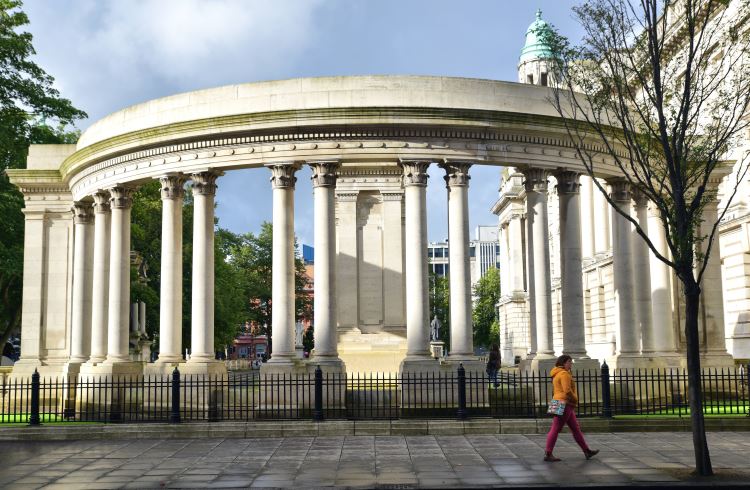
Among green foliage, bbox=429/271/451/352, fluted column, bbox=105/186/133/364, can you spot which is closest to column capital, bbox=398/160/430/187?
fluted column, bbox=105/186/133/364

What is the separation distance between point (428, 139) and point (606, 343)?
43186 mm

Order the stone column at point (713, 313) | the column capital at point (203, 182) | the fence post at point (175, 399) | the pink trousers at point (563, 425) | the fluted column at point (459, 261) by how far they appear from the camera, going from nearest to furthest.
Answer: the pink trousers at point (563, 425) → the fence post at point (175, 399) → the fluted column at point (459, 261) → the column capital at point (203, 182) → the stone column at point (713, 313)

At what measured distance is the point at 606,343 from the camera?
68.1m

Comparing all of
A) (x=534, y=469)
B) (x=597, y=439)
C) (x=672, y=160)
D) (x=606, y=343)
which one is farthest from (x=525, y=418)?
(x=606, y=343)

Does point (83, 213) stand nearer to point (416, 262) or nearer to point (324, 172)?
point (324, 172)

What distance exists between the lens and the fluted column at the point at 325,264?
29125 mm

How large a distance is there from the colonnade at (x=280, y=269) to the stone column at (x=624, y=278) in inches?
275

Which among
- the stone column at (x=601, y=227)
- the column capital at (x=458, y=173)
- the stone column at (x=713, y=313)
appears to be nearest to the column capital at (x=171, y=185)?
the column capital at (x=458, y=173)

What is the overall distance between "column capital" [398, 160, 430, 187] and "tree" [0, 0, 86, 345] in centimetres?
2195

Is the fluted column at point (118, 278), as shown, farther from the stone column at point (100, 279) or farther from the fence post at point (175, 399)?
the fence post at point (175, 399)

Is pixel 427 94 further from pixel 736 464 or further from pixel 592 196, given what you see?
pixel 592 196

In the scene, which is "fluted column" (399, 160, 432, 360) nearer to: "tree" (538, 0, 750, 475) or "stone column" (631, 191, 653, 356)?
"tree" (538, 0, 750, 475)

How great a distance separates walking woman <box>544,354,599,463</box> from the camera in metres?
18.9

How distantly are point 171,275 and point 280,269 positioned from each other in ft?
15.7
